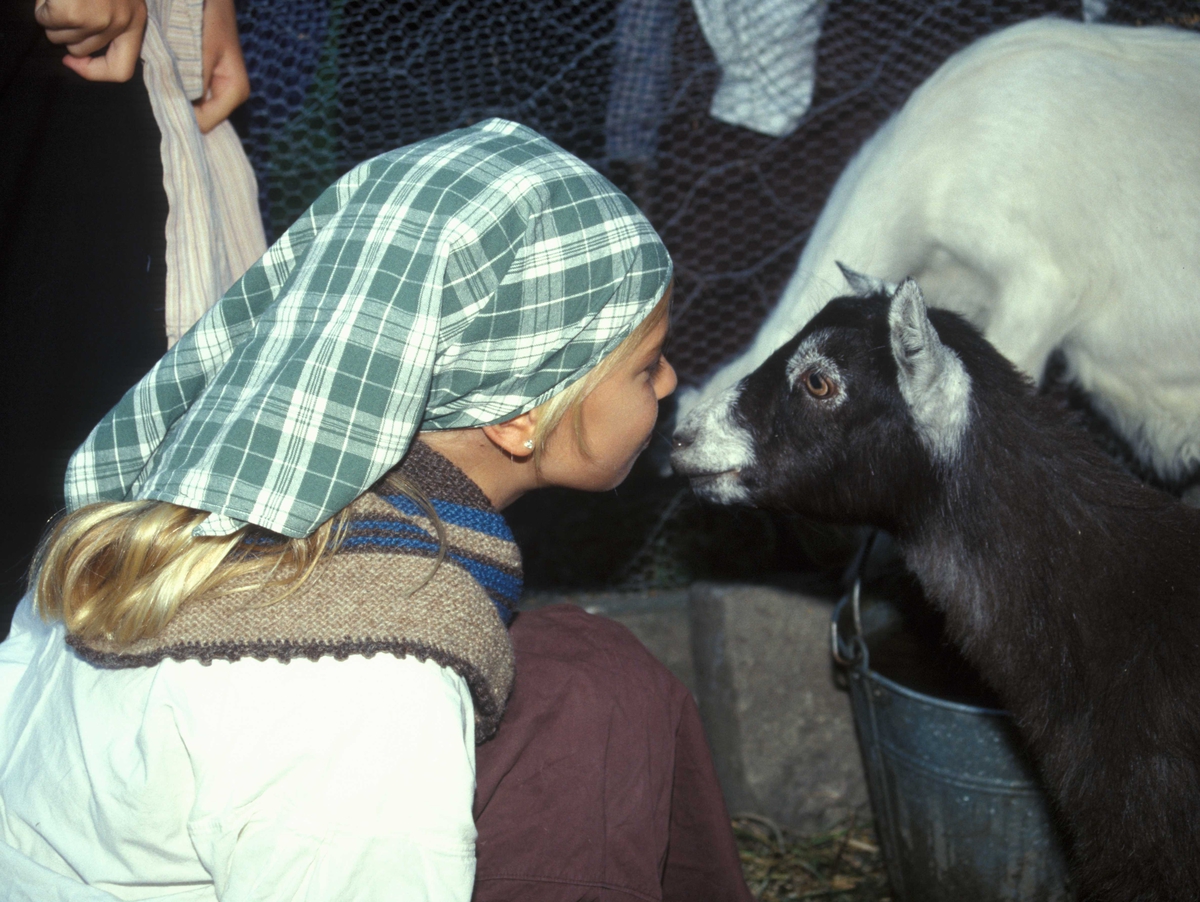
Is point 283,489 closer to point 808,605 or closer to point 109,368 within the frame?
point 109,368

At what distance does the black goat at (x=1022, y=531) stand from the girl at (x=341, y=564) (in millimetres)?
570

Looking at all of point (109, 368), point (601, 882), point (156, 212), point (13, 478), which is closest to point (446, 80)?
point (156, 212)

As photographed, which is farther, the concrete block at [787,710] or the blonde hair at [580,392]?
the concrete block at [787,710]

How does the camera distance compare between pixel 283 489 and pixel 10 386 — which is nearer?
pixel 283 489

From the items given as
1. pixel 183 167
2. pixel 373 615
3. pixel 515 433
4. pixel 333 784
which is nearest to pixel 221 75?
pixel 183 167

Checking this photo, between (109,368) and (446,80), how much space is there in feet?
4.85

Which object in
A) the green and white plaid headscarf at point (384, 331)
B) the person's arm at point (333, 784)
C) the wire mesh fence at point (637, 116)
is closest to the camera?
the person's arm at point (333, 784)

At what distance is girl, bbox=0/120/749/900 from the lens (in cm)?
96

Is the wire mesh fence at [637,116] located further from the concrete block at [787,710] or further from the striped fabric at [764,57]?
the concrete block at [787,710]

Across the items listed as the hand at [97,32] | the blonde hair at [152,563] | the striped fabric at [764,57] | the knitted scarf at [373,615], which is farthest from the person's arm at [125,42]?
the striped fabric at [764,57]

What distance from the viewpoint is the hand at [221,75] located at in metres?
1.92

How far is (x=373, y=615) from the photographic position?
103cm

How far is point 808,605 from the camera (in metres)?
2.62

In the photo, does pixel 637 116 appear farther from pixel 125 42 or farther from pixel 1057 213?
pixel 125 42
